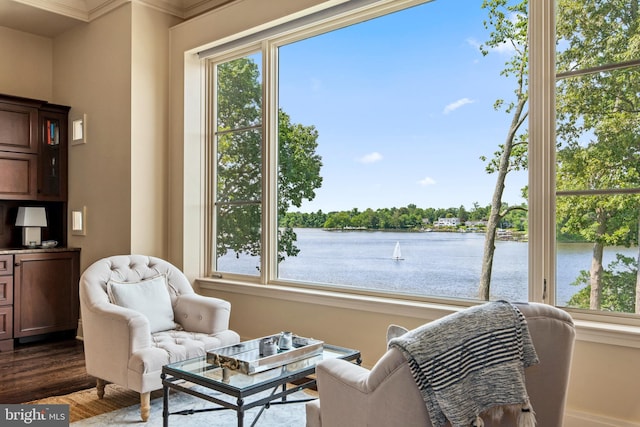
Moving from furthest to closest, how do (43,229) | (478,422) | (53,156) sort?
(43,229)
(53,156)
(478,422)

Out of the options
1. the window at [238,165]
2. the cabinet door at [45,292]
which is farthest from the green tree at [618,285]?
the cabinet door at [45,292]

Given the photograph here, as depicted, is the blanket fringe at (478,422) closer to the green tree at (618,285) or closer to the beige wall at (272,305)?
the beige wall at (272,305)

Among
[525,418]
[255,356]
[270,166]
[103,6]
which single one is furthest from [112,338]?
[103,6]

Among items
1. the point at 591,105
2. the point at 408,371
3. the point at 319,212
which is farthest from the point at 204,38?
the point at 408,371

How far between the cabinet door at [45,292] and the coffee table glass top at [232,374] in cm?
279

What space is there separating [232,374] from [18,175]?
3521 millimetres

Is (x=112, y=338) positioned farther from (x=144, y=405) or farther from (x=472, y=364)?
(x=472, y=364)

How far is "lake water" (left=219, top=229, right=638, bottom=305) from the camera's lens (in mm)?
2803

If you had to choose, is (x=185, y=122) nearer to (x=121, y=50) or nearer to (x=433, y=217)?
(x=121, y=50)

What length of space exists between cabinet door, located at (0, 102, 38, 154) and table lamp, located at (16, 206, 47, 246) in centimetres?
56

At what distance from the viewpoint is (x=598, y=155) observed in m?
2.70

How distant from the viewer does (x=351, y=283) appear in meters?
3.80

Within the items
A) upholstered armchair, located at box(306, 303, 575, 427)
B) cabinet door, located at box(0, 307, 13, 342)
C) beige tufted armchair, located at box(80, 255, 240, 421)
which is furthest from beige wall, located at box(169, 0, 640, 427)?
cabinet door, located at box(0, 307, 13, 342)

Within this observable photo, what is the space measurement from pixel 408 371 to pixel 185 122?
12.0ft
